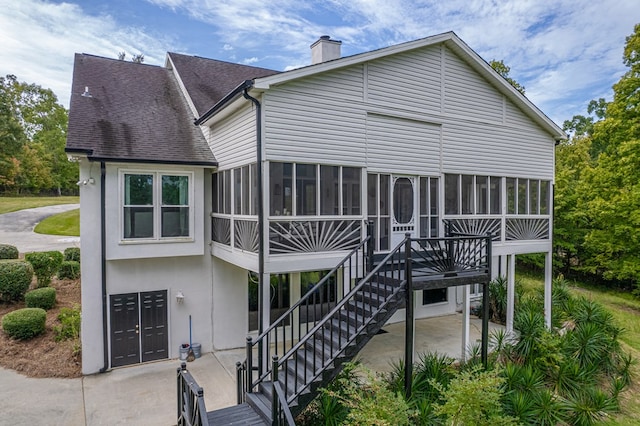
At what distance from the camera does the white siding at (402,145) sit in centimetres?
874

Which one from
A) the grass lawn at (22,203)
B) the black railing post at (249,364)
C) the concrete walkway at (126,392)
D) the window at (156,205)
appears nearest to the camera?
the black railing post at (249,364)

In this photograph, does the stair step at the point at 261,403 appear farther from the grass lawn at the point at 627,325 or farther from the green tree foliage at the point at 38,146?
the green tree foliage at the point at 38,146

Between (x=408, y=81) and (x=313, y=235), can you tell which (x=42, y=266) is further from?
(x=408, y=81)

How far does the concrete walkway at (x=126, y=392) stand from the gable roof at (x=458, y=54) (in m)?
6.44

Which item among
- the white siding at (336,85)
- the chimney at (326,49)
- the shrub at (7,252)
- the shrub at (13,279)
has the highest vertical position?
the chimney at (326,49)

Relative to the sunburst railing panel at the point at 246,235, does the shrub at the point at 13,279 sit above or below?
below

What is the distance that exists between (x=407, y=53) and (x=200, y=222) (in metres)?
6.88

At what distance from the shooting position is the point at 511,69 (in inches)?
850

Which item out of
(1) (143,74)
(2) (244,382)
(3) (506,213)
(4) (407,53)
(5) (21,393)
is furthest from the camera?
(1) (143,74)

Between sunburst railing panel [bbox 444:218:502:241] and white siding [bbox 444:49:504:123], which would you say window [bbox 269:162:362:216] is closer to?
sunburst railing panel [bbox 444:218:502:241]

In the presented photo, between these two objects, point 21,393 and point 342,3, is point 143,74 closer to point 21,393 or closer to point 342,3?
point 342,3

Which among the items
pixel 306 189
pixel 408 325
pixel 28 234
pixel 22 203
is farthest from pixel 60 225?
pixel 408 325

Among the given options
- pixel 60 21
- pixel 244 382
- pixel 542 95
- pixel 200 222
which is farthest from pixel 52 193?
pixel 542 95

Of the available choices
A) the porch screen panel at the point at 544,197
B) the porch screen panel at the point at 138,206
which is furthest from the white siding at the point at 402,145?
the porch screen panel at the point at 138,206
